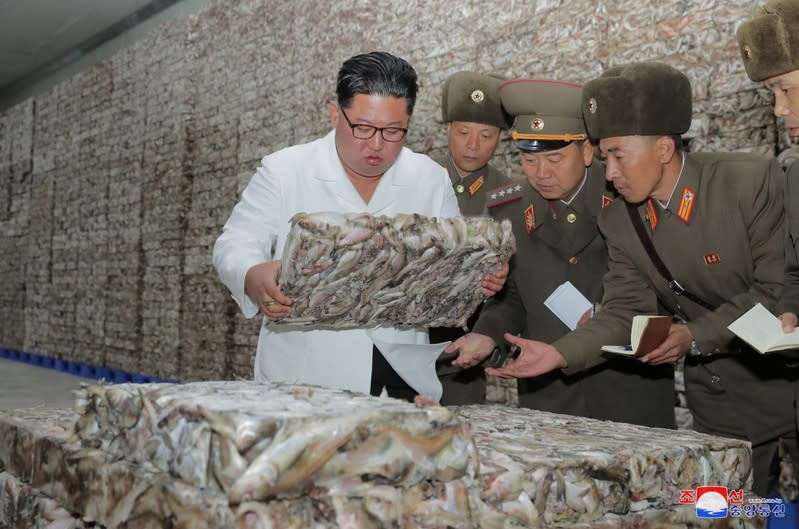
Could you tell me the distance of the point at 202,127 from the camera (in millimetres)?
6277

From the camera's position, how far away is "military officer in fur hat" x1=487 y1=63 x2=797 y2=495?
6.70 ft

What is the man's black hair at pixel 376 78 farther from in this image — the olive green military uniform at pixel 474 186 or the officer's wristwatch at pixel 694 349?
the olive green military uniform at pixel 474 186

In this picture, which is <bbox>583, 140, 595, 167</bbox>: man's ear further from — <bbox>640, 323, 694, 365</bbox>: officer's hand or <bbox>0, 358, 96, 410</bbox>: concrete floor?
<bbox>0, 358, 96, 410</bbox>: concrete floor

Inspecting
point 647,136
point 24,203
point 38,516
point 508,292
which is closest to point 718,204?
point 647,136

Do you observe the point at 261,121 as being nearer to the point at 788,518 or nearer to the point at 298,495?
the point at 788,518

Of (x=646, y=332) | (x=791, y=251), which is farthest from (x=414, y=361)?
(x=791, y=251)

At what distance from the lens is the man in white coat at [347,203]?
1797mm

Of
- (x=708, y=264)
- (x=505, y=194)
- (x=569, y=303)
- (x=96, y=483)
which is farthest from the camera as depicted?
(x=505, y=194)

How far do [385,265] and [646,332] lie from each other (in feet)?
2.11

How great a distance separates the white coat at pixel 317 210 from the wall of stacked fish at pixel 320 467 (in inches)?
21.6

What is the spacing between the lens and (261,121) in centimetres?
557

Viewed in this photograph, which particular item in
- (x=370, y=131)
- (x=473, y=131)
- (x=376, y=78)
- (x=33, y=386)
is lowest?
(x=33, y=386)

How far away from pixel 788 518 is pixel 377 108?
4.74 feet

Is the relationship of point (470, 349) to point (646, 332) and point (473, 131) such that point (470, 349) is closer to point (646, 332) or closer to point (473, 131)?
point (646, 332)
